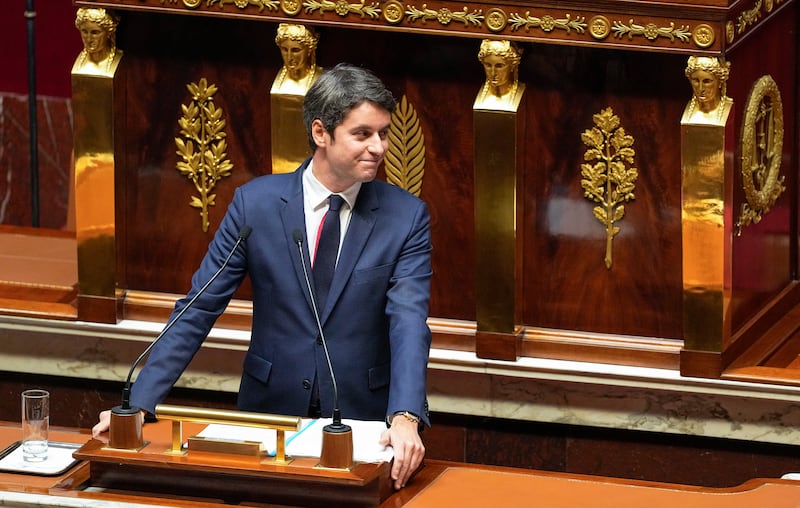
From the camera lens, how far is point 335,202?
4.32 meters

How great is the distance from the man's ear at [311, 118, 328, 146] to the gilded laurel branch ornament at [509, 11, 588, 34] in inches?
43.1

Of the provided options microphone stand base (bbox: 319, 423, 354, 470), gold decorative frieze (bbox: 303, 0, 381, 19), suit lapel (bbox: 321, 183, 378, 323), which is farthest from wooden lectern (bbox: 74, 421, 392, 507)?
gold decorative frieze (bbox: 303, 0, 381, 19)

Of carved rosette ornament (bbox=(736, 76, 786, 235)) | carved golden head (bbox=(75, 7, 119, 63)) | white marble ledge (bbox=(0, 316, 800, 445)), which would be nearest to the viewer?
white marble ledge (bbox=(0, 316, 800, 445))

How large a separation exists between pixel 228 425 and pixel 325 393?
38cm

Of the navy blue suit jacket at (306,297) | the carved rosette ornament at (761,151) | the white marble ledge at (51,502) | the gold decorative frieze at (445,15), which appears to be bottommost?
the white marble ledge at (51,502)

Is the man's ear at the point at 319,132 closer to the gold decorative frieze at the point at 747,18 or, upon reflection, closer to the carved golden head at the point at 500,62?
the carved golden head at the point at 500,62

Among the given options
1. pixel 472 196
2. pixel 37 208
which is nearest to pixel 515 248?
pixel 472 196

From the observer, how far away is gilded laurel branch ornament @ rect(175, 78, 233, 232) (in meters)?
5.57

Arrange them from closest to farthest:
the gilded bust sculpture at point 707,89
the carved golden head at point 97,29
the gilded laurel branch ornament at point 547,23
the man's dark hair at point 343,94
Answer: the man's dark hair at point 343,94, the gilded bust sculpture at point 707,89, the gilded laurel branch ornament at point 547,23, the carved golden head at point 97,29

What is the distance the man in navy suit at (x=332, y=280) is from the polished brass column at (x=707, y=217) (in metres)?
1.01

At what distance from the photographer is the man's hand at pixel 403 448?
12.7 ft

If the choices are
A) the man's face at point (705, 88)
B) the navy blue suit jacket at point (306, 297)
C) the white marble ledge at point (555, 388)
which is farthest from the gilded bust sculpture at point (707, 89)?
the navy blue suit jacket at point (306, 297)

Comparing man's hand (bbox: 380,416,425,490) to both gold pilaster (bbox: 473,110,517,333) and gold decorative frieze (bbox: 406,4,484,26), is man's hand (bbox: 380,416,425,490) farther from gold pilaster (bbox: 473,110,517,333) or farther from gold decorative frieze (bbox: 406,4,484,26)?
gold decorative frieze (bbox: 406,4,484,26)

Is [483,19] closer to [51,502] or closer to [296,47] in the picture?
[296,47]
